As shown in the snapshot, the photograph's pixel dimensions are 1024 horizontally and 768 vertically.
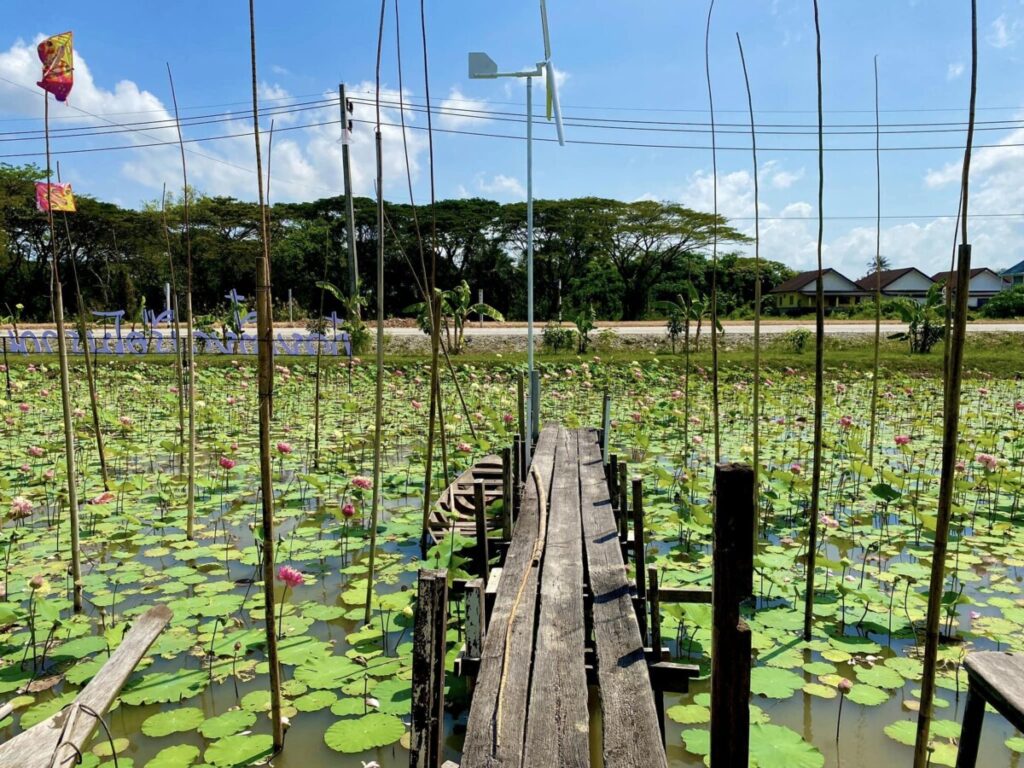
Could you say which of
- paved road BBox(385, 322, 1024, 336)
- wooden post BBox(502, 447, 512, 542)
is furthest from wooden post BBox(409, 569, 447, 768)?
paved road BBox(385, 322, 1024, 336)

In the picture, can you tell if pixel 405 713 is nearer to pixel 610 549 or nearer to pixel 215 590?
pixel 610 549

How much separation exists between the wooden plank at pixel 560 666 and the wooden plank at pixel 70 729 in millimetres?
1052

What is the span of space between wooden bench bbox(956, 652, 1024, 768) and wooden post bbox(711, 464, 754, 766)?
1.96ft

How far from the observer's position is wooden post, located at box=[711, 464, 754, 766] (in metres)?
1.25

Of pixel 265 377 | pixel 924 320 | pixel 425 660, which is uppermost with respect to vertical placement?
pixel 924 320

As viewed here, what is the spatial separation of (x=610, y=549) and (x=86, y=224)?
2869cm

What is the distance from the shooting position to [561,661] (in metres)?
1.94

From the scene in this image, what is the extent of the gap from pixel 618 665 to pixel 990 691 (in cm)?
86

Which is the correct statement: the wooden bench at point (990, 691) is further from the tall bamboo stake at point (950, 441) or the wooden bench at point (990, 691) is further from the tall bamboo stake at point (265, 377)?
the tall bamboo stake at point (265, 377)

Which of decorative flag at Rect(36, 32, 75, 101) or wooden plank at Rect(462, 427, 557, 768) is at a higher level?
decorative flag at Rect(36, 32, 75, 101)

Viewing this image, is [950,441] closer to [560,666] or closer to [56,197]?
[560,666]

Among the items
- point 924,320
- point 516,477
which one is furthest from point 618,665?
point 924,320

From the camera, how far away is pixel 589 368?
12703 millimetres

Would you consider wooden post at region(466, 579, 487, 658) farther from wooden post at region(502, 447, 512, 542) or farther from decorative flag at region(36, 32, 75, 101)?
decorative flag at region(36, 32, 75, 101)
